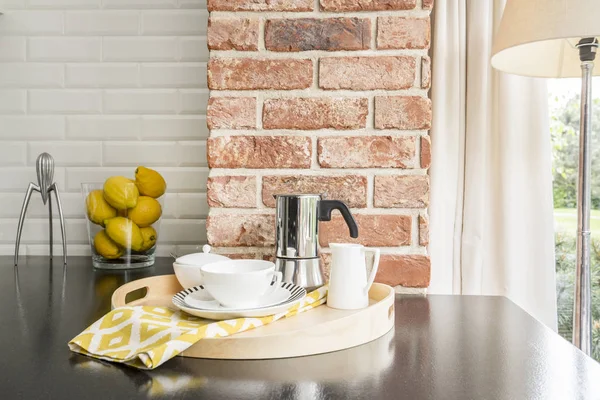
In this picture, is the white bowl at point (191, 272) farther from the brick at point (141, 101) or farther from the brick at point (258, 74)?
the brick at point (141, 101)

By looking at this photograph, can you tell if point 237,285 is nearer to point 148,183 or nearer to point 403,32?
point 403,32

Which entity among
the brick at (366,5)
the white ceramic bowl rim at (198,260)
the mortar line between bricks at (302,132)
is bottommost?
the white ceramic bowl rim at (198,260)

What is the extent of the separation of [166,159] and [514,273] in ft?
3.70

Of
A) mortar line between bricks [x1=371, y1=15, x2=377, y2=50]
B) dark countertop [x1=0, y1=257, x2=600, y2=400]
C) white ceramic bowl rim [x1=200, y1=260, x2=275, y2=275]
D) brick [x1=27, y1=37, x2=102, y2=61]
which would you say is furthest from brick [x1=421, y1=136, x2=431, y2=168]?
brick [x1=27, y1=37, x2=102, y2=61]

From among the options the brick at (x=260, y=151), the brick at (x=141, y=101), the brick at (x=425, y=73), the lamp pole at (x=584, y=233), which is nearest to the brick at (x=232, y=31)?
the brick at (x=260, y=151)

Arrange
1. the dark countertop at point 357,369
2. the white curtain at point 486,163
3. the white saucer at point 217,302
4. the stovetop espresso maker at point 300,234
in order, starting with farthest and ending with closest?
the white curtain at point 486,163, the stovetop espresso maker at point 300,234, the white saucer at point 217,302, the dark countertop at point 357,369

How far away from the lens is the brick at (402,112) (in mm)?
1141

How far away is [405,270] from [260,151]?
0.40 meters

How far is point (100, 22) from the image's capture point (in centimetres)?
168

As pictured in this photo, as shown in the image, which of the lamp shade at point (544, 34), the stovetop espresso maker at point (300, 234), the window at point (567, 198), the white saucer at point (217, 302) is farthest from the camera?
the window at point (567, 198)

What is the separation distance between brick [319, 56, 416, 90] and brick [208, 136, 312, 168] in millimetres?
140

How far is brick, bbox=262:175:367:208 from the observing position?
3.81 feet

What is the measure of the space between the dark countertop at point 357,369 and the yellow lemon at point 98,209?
46cm

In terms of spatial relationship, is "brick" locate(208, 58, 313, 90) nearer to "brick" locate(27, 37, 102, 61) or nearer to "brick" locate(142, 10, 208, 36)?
"brick" locate(142, 10, 208, 36)
